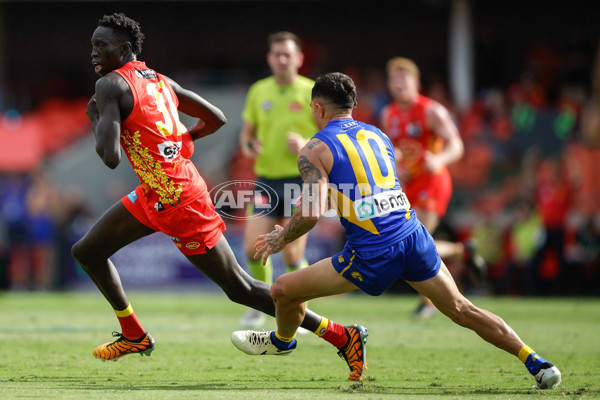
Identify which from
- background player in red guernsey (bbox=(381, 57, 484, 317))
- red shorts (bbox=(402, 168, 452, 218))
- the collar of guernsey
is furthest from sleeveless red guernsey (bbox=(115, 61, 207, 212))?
red shorts (bbox=(402, 168, 452, 218))

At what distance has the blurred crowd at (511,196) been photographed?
52.4ft

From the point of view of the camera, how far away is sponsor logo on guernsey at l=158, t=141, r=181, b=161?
6789mm

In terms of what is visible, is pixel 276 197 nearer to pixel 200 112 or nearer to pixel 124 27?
pixel 200 112

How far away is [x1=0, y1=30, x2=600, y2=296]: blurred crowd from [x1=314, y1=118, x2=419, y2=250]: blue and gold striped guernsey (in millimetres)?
10261

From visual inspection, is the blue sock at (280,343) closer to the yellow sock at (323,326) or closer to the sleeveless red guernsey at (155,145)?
the yellow sock at (323,326)

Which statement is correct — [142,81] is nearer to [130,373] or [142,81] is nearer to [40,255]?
[130,373]

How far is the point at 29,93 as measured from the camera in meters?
25.4

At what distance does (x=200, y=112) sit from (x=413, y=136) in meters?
4.70

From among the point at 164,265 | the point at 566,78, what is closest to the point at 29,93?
the point at 164,265

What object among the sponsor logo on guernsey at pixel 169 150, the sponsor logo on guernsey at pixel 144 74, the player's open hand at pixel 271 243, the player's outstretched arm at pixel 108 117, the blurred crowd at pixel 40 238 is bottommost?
the blurred crowd at pixel 40 238

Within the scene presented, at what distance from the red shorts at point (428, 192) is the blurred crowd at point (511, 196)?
201 inches

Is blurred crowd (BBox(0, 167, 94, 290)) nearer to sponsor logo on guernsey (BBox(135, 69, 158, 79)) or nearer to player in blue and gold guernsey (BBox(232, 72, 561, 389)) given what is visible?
sponsor logo on guernsey (BBox(135, 69, 158, 79))

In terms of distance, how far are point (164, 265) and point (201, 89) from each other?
7427 mm

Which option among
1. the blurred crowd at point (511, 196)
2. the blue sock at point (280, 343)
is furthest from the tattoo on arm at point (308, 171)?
the blurred crowd at point (511, 196)
